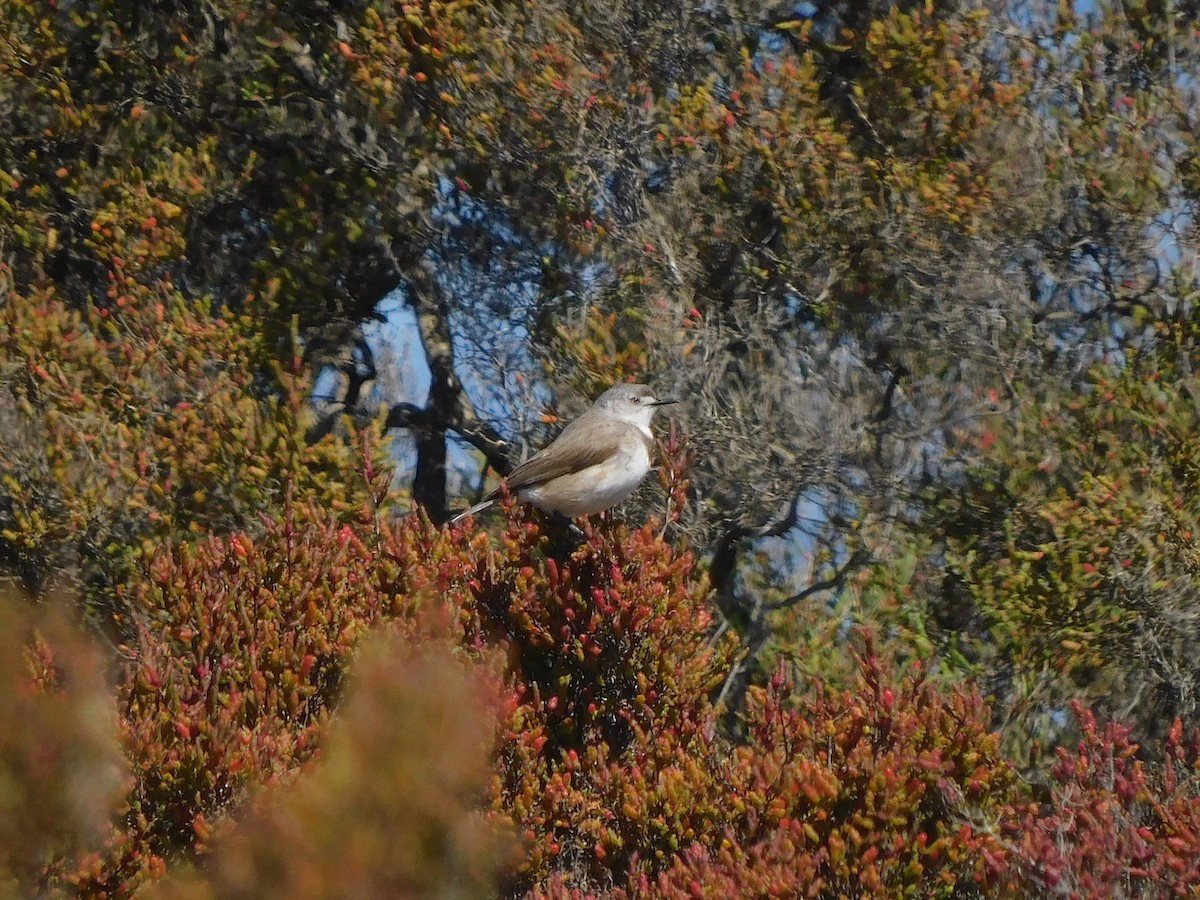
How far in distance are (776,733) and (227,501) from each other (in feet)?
12.1

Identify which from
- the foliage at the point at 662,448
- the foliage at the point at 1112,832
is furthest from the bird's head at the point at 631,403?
the foliage at the point at 1112,832

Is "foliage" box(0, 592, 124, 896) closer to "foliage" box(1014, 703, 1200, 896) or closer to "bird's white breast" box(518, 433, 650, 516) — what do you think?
"bird's white breast" box(518, 433, 650, 516)

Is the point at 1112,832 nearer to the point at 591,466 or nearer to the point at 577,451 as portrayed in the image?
the point at 591,466

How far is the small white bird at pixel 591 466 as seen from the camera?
6738 millimetres

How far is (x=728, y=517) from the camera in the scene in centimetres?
800

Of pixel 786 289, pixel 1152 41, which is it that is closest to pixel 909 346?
pixel 786 289

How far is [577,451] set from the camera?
696 cm

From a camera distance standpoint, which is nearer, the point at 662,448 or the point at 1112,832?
the point at 1112,832

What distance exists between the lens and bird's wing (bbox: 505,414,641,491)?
6.89 m

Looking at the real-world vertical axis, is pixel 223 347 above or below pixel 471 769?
above

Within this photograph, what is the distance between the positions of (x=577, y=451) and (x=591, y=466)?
0.14 metres

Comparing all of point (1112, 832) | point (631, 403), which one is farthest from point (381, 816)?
point (631, 403)

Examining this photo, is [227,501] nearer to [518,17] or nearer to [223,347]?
[223,347]

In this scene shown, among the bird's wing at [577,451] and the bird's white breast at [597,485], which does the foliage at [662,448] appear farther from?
the bird's wing at [577,451]
